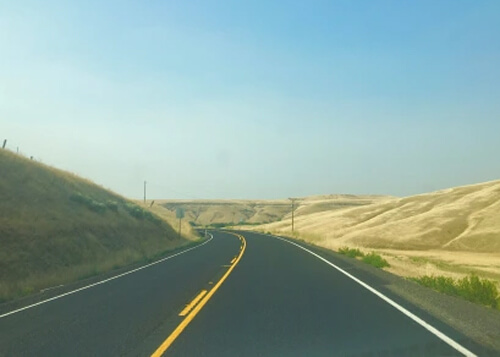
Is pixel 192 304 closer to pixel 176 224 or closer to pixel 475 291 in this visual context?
pixel 475 291

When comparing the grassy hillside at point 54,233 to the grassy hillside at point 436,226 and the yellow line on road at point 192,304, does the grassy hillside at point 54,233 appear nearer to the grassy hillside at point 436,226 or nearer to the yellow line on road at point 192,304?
the yellow line on road at point 192,304

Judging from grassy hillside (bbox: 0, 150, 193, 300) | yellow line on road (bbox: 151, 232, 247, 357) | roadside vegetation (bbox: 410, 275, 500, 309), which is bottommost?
yellow line on road (bbox: 151, 232, 247, 357)

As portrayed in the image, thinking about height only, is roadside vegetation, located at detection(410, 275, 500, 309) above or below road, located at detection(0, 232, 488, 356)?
above

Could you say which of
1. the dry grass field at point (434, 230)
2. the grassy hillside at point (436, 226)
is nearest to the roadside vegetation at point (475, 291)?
the dry grass field at point (434, 230)

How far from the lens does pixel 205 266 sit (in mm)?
25562

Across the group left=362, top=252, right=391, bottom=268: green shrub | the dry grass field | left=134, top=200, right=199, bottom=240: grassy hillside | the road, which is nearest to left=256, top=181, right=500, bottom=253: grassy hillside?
the dry grass field

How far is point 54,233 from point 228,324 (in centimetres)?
1997

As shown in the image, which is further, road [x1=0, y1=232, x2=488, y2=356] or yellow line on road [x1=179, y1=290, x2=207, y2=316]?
yellow line on road [x1=179, y1=290, x2=207, y2=316]

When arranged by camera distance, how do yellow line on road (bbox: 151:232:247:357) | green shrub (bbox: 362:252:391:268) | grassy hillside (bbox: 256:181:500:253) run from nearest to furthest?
yellow line on road (bbox: 151:232:247:357) < green shrub (bbox: 362:252:391:268) < grassy hillside (bbox: 256:181:500:253)

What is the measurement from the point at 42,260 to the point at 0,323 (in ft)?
44.4

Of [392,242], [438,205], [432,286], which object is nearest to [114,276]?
[432,286]

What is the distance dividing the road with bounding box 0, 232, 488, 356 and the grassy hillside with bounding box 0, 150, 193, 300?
168 inches

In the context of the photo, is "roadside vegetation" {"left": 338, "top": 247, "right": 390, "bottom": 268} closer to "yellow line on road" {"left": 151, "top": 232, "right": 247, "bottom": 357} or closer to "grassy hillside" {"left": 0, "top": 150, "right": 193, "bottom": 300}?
"yellow line on road" {"left": 151, "top": 232, "right": 247, "bottom": 357}

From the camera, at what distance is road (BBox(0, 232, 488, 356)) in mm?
8641
